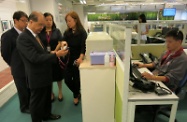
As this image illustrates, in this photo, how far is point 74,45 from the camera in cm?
227

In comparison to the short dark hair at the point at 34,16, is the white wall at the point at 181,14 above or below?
above

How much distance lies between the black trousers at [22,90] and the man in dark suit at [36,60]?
20.8 inches

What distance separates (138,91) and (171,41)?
0.73m

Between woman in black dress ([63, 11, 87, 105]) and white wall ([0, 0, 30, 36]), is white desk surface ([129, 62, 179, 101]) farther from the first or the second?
white wall ([0, 0, 30, 36])

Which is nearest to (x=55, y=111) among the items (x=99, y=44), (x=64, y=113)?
(x=64, y=113)

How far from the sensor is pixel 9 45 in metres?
1.97

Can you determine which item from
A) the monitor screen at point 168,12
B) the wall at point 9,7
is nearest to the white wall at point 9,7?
the wall at point 9,7

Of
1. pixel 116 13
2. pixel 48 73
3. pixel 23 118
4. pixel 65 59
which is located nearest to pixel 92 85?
pixel 48 73

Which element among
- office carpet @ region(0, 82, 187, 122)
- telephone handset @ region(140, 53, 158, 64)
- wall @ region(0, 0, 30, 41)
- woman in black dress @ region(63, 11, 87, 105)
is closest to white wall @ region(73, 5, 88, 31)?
wall @ region(0, 0, 30, 41)

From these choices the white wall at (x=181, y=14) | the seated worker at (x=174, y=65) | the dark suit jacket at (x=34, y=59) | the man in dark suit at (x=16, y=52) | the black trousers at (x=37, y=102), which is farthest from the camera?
the white wall at (x=181, y=14)

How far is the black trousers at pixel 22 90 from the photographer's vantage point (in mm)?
2145

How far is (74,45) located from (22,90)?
101 cm

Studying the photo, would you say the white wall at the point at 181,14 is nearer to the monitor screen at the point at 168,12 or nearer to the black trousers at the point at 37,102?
the monitor screen at the point at 168,12

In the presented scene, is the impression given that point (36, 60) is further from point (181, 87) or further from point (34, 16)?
point (181, 87)
